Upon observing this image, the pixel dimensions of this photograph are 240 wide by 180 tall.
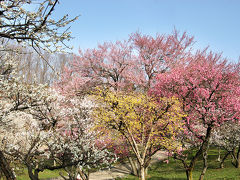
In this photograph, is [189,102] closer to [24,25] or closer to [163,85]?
[163,85]

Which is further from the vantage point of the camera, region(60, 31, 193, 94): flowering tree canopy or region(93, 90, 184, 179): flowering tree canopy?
region(60, 31, 193, 94): flowering tree canopy

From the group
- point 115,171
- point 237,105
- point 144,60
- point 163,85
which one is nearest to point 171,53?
point 144,60

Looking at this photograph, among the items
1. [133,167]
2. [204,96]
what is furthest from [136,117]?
[133,167]

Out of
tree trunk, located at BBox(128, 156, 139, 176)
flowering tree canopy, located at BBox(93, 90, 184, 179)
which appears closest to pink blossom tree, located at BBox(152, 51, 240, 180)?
flowering tree canopy, located at BBox(93, 90, 184, 179)

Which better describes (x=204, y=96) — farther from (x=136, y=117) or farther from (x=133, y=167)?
(x=133, y=167)

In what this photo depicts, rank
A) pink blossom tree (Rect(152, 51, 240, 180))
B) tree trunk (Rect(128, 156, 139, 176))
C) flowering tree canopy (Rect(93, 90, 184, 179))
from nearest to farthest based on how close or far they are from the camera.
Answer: flowering tree canopy (Rect(93, 90, 184, 179)), pink blossom tree (Rect(152, 51, 240, 180)), tree trunk (Rect(128, 156, 139, 176))

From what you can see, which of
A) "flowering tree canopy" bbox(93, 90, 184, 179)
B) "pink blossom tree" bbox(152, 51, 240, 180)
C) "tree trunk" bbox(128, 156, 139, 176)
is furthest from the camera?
"tree trunk" bbox(128, 156, 139, 176)

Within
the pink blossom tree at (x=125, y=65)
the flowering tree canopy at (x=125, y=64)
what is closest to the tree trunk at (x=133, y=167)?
the pink blossom tree at (x=125, y=65)

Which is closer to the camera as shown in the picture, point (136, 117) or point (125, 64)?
point (136, 117)

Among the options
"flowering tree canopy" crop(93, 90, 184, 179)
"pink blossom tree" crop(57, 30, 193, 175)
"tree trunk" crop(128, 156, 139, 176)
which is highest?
"pink blossom tree" crop(57, 30, 193, 175)

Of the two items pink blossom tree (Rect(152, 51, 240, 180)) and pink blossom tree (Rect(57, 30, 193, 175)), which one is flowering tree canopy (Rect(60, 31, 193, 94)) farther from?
pink blossom tree (Rect(152, 51, 240, 180))

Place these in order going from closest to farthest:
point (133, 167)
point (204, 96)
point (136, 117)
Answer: point (136, 117)
point (204, 96)
point (133, 167)

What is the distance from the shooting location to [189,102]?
1277cm

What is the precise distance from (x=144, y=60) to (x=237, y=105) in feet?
32.6
